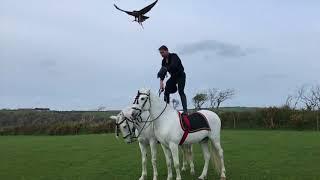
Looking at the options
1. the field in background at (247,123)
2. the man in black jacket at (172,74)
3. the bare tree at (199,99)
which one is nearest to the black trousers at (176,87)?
the man in black jacket at (172,74)

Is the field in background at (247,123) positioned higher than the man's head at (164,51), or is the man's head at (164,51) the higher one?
the man's head at (164,51)

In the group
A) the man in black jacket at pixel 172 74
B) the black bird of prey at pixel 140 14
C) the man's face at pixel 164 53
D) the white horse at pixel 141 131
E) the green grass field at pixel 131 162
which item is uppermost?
the black bird of prey at pixel 140 14

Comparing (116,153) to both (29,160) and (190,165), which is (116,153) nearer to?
(29,160)

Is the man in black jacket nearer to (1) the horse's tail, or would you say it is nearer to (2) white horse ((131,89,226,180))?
(2) white horse ((131,89,226,180))

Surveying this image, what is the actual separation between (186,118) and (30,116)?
58.8 meters

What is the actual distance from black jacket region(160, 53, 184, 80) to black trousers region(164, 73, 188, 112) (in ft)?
0.40

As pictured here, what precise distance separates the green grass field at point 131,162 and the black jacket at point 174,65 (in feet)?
9.54

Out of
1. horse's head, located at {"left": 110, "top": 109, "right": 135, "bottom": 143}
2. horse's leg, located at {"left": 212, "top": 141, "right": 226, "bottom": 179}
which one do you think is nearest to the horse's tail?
horse's leg, located at {"left": 212, "top": 141, "right": 226, "bottom": 179}

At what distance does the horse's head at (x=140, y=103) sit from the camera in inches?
485

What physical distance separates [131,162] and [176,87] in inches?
212

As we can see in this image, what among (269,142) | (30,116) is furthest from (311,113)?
(30,116)

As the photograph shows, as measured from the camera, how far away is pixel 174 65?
13320 mm

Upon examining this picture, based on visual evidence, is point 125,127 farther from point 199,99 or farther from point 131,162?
point 199,99

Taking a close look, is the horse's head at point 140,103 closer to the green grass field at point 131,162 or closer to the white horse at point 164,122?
the white horse at point 164,122
